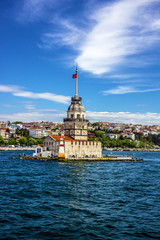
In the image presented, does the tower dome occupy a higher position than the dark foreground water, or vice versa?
the tower dome

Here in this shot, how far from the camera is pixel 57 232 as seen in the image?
1434cm

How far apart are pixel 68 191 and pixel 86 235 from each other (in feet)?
34.1

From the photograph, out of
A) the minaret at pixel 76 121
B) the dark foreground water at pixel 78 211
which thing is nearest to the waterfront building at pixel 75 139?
the minaret at pixel 76 121

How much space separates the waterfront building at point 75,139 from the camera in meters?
57.6

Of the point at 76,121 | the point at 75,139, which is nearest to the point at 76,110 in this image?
the point at 76,121

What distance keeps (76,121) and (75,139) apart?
11.7ft

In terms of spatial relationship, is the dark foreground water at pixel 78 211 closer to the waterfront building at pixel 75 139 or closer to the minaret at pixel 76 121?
the waterfront building at pixel 75 139

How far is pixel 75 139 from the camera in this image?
202 feet

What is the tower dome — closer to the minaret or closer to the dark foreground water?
the minaret

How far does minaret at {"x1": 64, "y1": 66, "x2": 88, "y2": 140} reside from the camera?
6191cm

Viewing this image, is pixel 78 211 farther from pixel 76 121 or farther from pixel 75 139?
pixel 76 121

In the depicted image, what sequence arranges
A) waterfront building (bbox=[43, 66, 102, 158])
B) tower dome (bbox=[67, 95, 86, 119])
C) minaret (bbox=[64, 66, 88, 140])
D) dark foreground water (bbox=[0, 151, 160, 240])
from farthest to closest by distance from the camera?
tower dome (bbox=[67, 95, 86, 119]), minaret (bbox=[64, 66, 88, 140]), waterfront building (bbox=[43, 66, 102, 158]), dark foreground water (bbox=[0, 151, 160, 240])

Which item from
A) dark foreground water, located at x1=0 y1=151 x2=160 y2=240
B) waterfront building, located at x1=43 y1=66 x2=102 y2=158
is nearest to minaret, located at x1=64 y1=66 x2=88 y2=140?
waterfront building, located at x1=43 y1=66 x2=102 y2=158

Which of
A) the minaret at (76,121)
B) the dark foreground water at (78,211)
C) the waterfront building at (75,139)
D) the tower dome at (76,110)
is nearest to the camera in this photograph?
the dark foreground water at (78,211)
